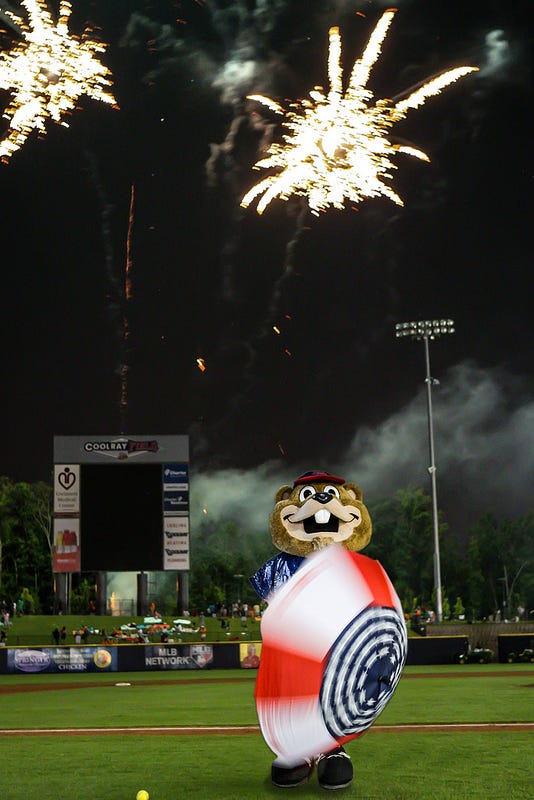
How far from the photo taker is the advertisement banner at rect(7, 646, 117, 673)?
29531 mm

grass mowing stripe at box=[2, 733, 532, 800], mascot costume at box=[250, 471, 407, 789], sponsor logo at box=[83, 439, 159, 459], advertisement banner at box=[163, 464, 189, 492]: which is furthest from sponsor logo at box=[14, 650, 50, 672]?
mascot costume at box=[250, 471, 407, 789]

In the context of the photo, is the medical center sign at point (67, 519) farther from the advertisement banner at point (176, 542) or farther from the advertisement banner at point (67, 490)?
the advertisement banner at point (176, 542)

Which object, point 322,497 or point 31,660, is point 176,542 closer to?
point 31,660

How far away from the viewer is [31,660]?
2964 cm

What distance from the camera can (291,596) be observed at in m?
7.10

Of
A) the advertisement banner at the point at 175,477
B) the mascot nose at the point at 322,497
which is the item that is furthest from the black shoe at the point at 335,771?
the advertisement banner at the point at 175,477

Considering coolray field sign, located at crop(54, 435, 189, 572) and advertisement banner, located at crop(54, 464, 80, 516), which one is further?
advertisement banner, located at crop(54, 464, 80, 516)

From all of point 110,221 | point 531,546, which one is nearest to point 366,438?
point 531,546

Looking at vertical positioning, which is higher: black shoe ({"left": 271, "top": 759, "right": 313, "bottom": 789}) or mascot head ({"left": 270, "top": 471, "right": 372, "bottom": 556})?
mascot head ({"left": 270, "top": 471, "right": 372, "bottom": 556})

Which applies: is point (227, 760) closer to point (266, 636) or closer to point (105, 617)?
point (266, 636)

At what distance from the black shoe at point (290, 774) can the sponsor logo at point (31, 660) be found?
Result: 2365 centimetres

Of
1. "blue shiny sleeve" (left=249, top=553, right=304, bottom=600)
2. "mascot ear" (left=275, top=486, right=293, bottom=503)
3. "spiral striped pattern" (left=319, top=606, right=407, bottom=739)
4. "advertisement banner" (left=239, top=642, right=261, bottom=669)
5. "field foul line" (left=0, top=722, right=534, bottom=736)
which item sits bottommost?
"advertisement banner" (left=239, top=642, right=261, bottom=669)

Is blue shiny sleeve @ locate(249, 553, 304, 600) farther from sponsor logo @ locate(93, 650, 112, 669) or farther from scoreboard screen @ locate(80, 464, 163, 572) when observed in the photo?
scoreboard screen @ locate(80, 464, 163, 572)

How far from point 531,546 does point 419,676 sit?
63234 millimetres
